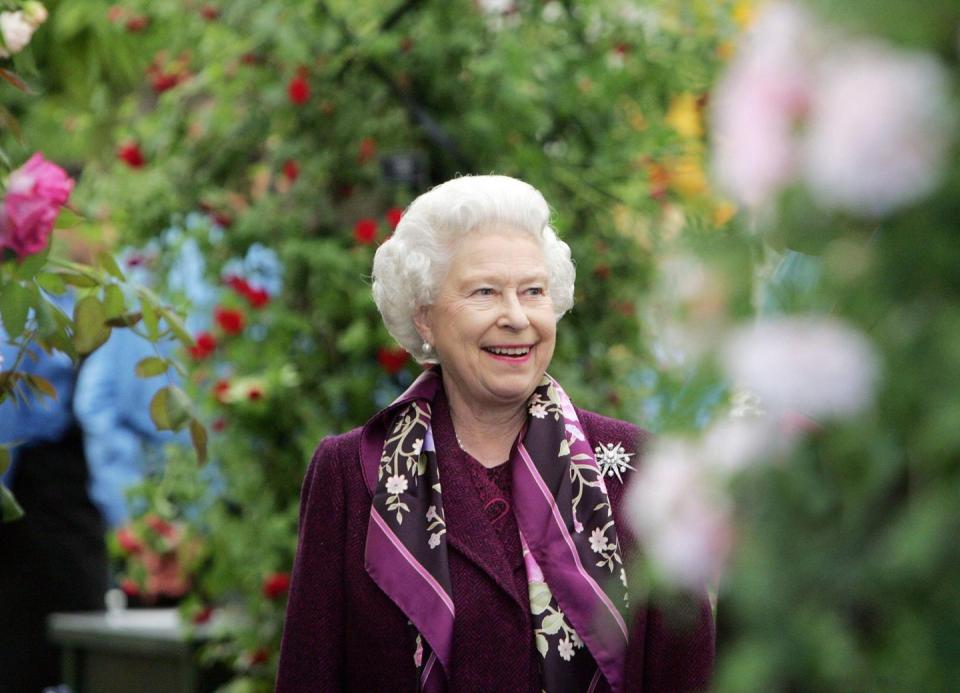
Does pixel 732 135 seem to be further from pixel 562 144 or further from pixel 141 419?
pixel 141 419

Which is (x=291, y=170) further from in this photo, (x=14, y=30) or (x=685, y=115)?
(x=14, y=30)

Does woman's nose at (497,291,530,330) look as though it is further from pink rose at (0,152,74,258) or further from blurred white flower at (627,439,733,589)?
blurred white flower at (627,439,733,589)

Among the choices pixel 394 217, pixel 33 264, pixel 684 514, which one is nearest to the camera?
pixel 684 514

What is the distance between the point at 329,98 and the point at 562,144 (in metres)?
0.79

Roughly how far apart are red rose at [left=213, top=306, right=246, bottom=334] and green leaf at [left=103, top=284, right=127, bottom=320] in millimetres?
2163

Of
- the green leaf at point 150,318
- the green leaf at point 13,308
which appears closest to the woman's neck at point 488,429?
the green leaf at point 150,318

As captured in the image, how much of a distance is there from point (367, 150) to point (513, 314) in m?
1.98

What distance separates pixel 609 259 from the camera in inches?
197

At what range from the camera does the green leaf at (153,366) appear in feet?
8.83

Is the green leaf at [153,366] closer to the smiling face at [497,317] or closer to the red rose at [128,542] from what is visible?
the smiling face at [497,317]

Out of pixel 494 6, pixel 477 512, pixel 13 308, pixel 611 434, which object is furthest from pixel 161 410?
pixel 494 6

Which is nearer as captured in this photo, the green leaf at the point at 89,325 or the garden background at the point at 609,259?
the garden background at the point at 609,259

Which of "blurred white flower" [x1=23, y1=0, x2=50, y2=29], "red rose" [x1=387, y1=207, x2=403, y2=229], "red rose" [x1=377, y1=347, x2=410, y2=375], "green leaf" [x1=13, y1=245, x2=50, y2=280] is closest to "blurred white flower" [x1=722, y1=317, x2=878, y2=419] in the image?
"green leaf" [x1=13, y1=245, x2=50, y2=280]

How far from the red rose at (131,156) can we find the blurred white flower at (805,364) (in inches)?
179
